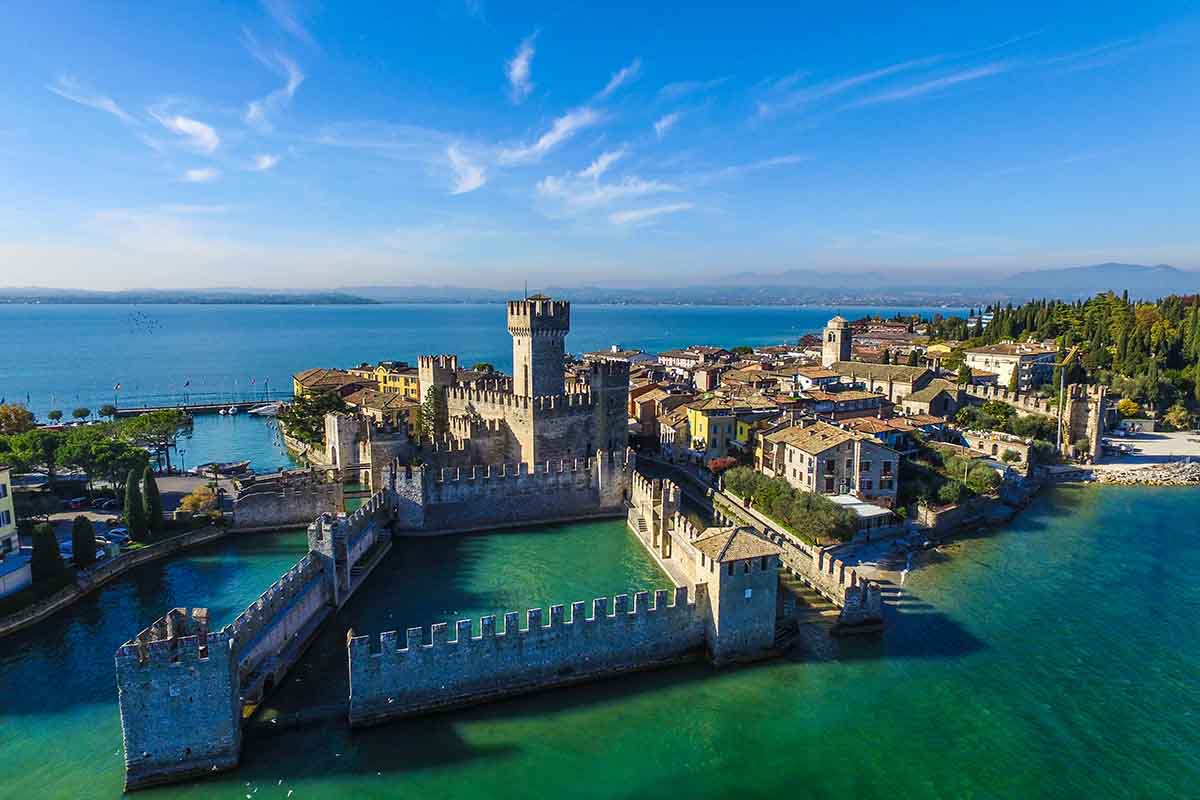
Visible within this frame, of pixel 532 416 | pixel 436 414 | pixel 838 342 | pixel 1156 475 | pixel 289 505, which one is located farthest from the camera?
pixel 838 342

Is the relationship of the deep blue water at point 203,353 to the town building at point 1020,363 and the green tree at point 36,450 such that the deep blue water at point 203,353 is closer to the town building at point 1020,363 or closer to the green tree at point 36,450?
the green tree at point 36,450

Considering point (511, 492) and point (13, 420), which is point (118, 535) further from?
point (13, 420)

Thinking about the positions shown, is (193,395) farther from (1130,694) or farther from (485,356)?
(1130,694)

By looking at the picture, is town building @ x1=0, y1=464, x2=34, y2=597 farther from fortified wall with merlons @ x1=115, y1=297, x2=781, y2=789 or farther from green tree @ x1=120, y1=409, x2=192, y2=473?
green tree @ x1=120, y1=409, x2=192, y2=473

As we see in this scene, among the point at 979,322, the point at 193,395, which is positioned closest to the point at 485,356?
the point at 193,395

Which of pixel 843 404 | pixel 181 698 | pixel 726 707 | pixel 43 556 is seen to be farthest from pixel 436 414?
pixel 843 404

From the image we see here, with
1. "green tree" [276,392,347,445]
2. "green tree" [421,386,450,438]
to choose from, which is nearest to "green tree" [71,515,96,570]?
"green tree" [421,386,450,438]
